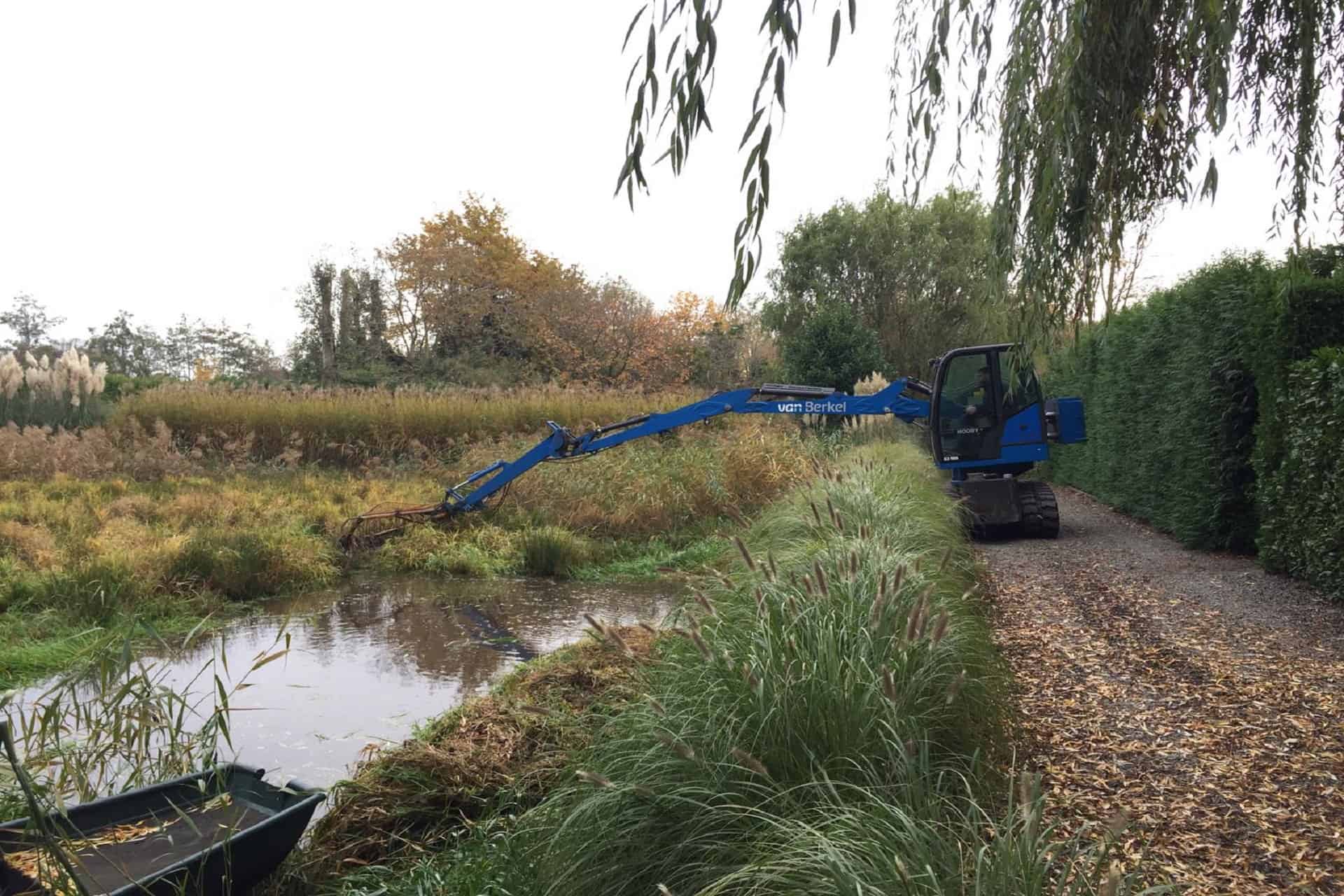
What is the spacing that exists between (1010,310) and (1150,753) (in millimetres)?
1893

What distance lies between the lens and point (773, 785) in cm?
215

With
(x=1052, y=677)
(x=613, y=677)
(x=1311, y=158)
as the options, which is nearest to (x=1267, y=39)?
(x=1311, y=158)

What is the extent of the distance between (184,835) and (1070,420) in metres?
8.40

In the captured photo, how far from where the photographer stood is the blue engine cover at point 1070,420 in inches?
359

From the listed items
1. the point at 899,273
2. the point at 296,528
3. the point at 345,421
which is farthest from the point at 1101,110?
the point at 899,273

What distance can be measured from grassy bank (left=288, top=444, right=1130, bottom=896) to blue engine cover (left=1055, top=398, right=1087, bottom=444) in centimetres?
599

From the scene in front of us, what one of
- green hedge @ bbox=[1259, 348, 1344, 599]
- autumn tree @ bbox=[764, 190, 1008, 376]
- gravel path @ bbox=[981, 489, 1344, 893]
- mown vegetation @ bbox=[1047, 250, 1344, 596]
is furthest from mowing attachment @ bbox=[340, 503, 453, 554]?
autumn tree @ bbox=[764, 190, 1008, 376]

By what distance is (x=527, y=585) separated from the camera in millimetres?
8203

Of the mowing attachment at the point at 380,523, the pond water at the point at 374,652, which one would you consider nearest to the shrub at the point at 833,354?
the mowing attachment at the point at 380,523

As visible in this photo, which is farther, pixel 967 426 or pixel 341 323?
pixel 341 323

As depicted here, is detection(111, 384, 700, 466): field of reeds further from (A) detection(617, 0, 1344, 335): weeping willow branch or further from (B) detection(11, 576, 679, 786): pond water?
(A) detection(617, 0, 1344, 335): weeping willow branch

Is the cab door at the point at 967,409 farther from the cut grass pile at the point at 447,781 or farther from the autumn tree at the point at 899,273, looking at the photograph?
the autumn tree at the point at 899,273

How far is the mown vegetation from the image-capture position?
20.2 feet

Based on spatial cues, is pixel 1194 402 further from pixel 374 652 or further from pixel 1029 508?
pixel 374 652
